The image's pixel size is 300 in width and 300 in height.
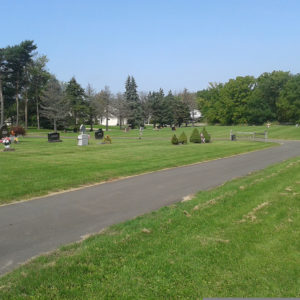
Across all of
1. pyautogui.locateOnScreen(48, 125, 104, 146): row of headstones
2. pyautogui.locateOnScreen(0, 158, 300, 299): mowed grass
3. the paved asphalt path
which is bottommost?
the paved asphalt path

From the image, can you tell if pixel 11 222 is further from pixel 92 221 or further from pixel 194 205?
pixel 194 205

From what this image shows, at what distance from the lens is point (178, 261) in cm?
387

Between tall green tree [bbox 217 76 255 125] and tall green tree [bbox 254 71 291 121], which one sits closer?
tall green tree [bbox 254 71 291 121]

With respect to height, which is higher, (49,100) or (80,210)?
(49,100)

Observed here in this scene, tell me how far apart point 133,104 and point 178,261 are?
69.9 metres

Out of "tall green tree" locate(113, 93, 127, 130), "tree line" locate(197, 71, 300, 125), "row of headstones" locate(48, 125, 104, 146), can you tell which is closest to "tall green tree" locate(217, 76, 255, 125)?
"tree line" locate(197, 71, 300, 125)

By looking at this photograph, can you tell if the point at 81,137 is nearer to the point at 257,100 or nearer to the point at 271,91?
the point at 257,100

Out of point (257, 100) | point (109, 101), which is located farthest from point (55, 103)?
point (257, 100)

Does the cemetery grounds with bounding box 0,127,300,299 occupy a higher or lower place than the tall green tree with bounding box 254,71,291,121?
lower

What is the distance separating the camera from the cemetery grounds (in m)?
3.24

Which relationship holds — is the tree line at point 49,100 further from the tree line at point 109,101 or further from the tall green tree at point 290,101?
the tall green tree at point 290,101

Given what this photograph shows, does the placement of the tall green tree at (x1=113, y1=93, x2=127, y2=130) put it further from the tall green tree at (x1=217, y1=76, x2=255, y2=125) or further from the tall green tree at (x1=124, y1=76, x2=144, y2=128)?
the tall green tree at (x1=217, y1=76, x2=255, y2=125)

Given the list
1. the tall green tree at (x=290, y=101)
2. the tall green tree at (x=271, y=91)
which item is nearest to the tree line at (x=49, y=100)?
the tall green tree at (x=271, y=91)

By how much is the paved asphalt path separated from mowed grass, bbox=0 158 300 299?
0.55 metres
